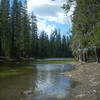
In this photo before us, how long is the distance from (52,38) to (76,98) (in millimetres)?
101814

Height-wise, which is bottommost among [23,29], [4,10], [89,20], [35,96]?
[35,96]

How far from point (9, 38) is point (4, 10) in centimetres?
706

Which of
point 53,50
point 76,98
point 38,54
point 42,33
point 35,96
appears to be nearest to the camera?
point 76,98

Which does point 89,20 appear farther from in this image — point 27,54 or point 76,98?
point 27,54

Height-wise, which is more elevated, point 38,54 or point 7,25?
point 7,25

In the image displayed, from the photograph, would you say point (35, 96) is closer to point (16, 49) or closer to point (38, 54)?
point (16, 49)

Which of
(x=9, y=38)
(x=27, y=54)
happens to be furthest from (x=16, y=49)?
(x=27, y=54)

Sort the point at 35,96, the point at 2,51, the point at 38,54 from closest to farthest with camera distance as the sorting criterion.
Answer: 1. the point at 35,96
2. the point at 2,51
3. the point at 38,54

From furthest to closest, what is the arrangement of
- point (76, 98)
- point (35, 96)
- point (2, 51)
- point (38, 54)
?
point (38, 54)
point (2, 51)
point (35, 96)
point (76, 98)

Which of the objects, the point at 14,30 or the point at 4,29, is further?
the point at 14,30

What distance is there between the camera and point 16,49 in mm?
58594

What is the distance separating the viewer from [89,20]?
12383mm

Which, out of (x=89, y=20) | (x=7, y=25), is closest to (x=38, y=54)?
(x=7, y=25)

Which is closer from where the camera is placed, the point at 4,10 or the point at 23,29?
the point at 4,10
